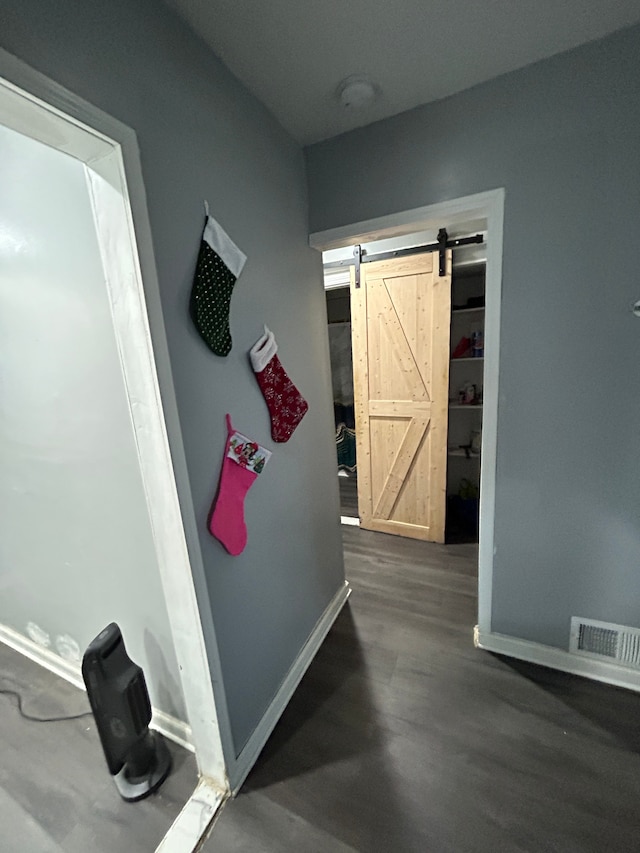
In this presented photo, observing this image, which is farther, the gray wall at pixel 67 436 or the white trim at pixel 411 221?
the white trim at pixel 411 221

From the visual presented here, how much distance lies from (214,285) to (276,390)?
1.49 feet

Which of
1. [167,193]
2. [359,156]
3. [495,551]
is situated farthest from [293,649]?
[359,156]

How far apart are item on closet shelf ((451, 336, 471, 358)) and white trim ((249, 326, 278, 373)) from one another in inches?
74.5

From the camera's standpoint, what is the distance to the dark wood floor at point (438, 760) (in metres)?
1.08

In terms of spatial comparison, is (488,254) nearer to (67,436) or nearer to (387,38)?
(387,38)

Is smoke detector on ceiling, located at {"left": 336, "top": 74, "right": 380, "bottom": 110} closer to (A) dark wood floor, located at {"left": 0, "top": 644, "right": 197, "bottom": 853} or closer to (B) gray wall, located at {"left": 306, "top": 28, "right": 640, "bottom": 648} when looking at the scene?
(B) gray wall, located at {"left": 306, "top": 28, "right": 640, "bottom": 648}

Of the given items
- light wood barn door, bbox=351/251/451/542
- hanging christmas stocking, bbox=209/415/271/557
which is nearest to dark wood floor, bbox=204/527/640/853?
hanging christmas stocking, bbox=209/415/271/557

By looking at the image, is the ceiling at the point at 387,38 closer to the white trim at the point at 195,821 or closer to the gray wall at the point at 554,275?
the gray wall at the point at 554,275

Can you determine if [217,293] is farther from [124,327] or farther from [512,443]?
[512,443]

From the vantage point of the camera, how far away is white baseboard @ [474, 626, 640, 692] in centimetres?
150

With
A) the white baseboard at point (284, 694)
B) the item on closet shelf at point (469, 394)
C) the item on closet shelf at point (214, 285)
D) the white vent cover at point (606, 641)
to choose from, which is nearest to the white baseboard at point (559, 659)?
the white vent cover at point (606, 641)

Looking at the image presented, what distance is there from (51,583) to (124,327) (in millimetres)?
1372

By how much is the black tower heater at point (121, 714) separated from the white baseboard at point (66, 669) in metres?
0.11

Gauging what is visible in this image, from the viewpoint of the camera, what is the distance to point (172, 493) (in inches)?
38.5
